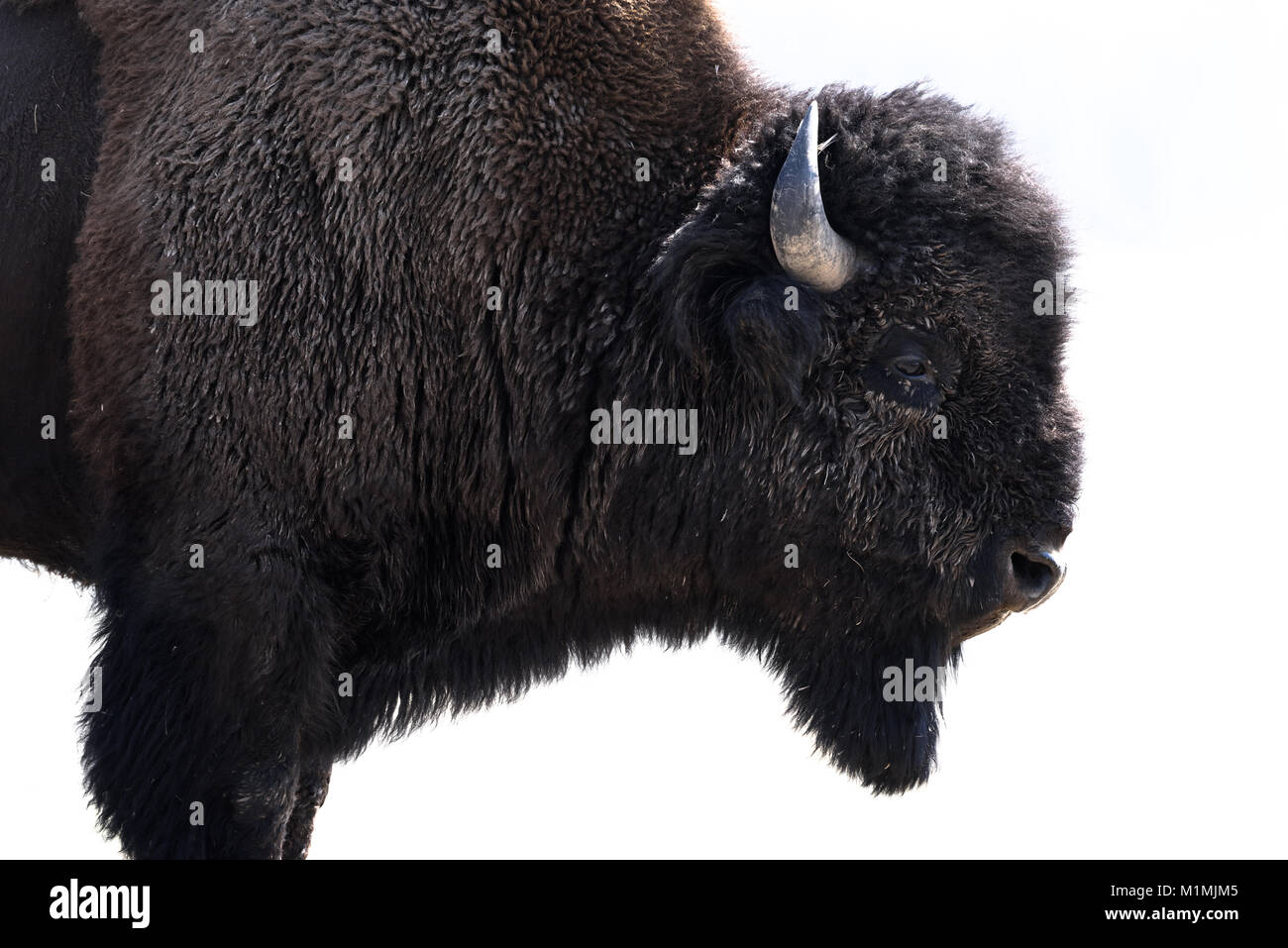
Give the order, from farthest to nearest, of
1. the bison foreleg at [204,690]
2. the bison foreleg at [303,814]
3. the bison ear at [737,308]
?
1. the bison foreleg at [303,814]
2. the bison ear at [737,308]
3. the bison foreleg at [204,690]

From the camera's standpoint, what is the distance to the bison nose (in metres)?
3.53

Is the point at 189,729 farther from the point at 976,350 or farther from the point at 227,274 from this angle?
the point at 976,350

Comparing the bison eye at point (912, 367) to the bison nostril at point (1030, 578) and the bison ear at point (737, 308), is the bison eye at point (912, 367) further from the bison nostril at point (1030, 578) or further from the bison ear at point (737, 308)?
the bison nostril at point (1030, 578)

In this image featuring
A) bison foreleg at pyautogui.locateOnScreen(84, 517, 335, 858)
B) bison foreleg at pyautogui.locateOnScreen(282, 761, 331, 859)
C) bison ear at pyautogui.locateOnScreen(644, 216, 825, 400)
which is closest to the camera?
bison foreleg at pyautogui.locateOnScreen(84, 517, 335, 858)

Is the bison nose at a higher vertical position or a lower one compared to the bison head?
lower

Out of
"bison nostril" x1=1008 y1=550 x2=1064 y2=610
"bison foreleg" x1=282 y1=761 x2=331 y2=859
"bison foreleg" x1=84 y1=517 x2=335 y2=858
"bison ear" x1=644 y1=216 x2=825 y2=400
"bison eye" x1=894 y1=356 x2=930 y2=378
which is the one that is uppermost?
"bison ear" x1=644 y1=216 x2=825 y2=400

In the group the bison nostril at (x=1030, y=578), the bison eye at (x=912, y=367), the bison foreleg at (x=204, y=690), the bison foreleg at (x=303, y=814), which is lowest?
the bison foreleg at (x=303, y=814)

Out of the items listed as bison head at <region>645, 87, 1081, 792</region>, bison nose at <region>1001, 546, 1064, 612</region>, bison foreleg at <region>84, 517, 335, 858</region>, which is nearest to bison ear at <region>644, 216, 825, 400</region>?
bison head at <region>645, 87, 1081, 792</region>

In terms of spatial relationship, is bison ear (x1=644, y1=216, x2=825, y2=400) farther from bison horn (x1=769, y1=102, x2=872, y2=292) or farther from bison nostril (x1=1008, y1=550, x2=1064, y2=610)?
bison nostril (x1=1008, y1=550, x2=1064, y2=610)

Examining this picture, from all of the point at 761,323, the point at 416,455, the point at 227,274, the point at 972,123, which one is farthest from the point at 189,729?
the point at 972,123

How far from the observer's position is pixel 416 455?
3514mm

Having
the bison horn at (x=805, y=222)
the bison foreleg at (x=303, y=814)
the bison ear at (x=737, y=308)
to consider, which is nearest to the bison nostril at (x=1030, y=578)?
the bison ear at (x=737, y=308)

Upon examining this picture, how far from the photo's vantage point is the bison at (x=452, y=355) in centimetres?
340

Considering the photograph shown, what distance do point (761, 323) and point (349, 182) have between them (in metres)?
1.04
